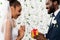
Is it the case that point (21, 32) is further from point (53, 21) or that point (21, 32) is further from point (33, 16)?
point (53, 21)

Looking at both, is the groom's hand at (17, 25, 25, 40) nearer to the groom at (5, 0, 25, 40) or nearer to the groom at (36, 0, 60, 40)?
the groom at (5, 0, 25, 40)

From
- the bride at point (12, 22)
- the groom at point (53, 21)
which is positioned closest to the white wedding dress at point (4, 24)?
the bride at point (12, 22)

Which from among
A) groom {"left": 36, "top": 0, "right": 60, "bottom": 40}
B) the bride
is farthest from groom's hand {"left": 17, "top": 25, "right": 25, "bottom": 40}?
groom {"left": 36, "top": 0, "right": 60, "bottom": 40}

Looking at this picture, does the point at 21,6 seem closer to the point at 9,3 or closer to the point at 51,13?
the point at 9,3

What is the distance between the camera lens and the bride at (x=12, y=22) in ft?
7.36

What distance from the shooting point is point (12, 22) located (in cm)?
226

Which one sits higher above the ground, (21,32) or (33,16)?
(33,16)

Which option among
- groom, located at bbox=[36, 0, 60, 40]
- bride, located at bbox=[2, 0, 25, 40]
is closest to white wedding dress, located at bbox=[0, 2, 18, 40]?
bride, located at bbox=[2, 0, 25, 40]

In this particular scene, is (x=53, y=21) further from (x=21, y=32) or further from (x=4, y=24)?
(x=4, y=24)

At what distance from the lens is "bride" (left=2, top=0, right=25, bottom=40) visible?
7.36 ft

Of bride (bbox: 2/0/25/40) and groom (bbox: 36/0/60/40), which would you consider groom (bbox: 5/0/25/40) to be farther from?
groom (bbox: 36/0/60/40)

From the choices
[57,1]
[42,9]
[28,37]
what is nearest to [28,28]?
[28,37]

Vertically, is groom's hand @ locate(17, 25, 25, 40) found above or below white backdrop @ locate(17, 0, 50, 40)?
below

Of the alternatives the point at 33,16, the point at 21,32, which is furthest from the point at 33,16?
the point at 21,32
